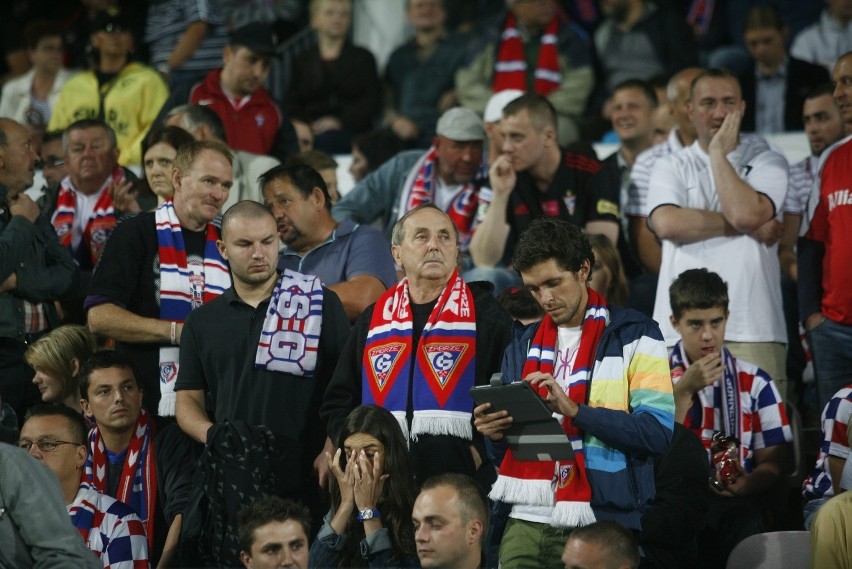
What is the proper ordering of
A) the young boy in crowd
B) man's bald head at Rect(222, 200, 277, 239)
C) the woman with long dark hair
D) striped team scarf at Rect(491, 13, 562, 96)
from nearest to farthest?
the woman with long dark hair → man's bald head at Rect(222, 200, 277, 239) → the young boy in crowd → striped team scarf at Rect(491, 13, 562, 96)

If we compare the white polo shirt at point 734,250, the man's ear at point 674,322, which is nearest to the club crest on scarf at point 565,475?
the man's ear at point 674,322

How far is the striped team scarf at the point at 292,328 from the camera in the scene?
6.41 m

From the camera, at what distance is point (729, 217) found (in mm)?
7352

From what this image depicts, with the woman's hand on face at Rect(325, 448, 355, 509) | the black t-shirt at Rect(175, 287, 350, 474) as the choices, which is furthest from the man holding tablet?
the black t-shirt at Rect(175, 287, 350, 474)

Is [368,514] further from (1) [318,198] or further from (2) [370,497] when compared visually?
(1) [318,198]

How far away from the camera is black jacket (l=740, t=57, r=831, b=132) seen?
10.3m

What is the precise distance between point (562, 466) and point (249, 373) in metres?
1.65

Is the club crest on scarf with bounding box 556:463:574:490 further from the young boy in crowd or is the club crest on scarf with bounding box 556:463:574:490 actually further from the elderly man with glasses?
the elderly man with glasses

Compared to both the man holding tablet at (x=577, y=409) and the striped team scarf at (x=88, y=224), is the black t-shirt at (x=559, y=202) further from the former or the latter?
the man holding tablet at (x=577, y=409)

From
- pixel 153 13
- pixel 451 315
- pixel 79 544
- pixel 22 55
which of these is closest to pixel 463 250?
pixel 451 315

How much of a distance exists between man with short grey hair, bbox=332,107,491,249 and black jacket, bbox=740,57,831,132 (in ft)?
9.18

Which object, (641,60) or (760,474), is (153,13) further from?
(760,474)

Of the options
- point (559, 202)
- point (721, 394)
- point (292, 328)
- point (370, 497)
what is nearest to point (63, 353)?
point (292, 328)

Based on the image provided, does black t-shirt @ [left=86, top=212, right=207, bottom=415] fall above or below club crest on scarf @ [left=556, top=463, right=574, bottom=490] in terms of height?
above
